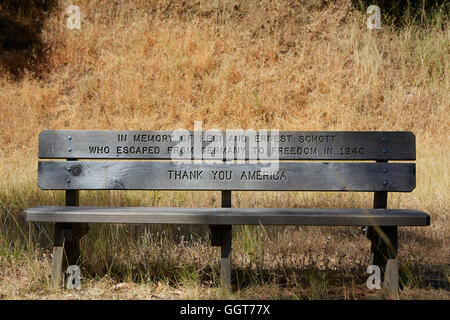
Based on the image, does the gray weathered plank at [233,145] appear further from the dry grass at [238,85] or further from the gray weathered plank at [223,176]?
the dry grass at [238,85]

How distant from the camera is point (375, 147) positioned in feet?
10.8

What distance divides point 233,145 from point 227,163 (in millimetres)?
126

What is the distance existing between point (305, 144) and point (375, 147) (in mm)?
441

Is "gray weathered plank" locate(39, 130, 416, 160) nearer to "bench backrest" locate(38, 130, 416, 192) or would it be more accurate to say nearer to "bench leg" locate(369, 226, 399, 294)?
"bench backrest" locate(38, 130, 416, 192)

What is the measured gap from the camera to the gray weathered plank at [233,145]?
10.8 feet

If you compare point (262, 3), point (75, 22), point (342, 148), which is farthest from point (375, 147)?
point (75, 22)

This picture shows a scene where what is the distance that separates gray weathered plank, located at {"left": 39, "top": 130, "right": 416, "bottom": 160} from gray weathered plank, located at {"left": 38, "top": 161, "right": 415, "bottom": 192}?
0.07 m

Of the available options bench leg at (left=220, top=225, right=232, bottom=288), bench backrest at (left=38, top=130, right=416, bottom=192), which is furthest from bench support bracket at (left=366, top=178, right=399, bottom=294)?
bench leg at (left=220, top=225, right=232, bottom=288)

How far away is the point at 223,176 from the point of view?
3.29 metres

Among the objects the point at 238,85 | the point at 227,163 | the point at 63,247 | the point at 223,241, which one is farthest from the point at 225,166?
the point at 238,85

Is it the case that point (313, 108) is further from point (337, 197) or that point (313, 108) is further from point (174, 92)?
point (337, 197)

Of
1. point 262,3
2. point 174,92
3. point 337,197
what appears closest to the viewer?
point 337,197

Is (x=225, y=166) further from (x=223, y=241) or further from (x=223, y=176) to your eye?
(x=223, y=241)

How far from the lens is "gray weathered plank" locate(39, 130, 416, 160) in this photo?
129 inches
